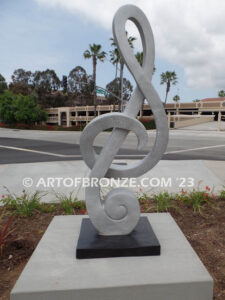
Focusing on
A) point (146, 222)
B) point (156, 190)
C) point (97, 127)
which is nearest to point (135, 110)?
point (97, 127)

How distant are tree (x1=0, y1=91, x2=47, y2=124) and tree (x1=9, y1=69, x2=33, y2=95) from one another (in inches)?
557

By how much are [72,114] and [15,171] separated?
52.6m

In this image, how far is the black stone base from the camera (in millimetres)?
3260

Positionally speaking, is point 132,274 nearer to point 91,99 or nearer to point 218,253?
point 218,253

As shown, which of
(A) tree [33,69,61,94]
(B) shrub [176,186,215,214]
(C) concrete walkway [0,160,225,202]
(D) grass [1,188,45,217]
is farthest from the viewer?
(A) tree [33,69,61,94]

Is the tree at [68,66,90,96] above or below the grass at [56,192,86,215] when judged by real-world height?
above

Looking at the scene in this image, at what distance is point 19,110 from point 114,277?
48.3 metres

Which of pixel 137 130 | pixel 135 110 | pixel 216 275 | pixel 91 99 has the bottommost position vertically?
pixel 216 275

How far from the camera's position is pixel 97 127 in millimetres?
3477

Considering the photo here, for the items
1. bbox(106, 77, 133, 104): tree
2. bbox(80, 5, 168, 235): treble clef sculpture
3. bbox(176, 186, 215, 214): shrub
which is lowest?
bbox(176, 186, 215, 214): shrub

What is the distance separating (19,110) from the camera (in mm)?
46938
